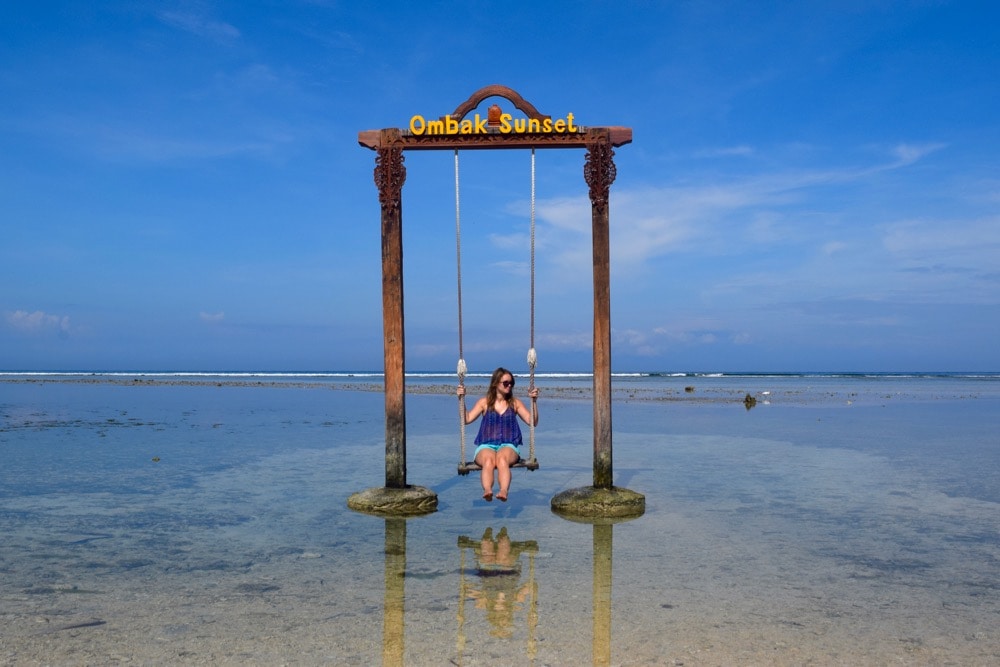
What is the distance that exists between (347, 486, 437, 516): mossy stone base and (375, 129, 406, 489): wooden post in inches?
19.8

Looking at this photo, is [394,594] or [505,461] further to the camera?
[505,461]

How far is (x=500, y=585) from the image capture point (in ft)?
20.1

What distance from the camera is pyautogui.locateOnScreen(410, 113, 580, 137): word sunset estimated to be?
9.69 m

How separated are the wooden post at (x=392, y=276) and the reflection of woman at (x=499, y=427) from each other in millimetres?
942

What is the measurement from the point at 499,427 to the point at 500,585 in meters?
3.50

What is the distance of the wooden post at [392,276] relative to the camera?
32.2ft

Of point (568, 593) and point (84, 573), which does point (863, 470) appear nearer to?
point (568, 593)

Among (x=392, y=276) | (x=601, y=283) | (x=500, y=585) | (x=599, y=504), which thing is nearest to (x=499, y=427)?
(x=599, y=504)

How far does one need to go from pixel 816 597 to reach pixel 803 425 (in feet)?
54.6

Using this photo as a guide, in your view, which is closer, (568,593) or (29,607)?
(29,607)

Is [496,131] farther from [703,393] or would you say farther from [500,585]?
[703,393]

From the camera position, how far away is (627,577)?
21.1 ft

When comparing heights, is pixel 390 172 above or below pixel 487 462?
above

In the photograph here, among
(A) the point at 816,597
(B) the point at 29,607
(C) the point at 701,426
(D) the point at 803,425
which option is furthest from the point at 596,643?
(D) the point at 803,425
